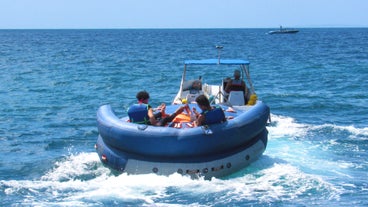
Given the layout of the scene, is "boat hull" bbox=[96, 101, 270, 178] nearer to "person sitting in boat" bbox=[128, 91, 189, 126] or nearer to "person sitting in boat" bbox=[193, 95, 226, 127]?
"person sitting in boat" bbox=[193, 95, 226, 127]

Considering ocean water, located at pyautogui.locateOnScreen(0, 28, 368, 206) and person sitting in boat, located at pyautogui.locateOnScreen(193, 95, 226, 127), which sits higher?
person sitting in boat, located at pyautogui.locateOnScreen(193, 95, 226, 127)

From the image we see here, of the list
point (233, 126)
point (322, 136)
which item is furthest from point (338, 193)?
point (322, 136)

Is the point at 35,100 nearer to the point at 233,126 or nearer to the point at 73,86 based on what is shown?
the point at 73,86

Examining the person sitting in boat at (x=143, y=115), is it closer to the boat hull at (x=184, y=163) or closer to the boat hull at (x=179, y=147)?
the boat hull at (x=179, y=147)

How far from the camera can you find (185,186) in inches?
397

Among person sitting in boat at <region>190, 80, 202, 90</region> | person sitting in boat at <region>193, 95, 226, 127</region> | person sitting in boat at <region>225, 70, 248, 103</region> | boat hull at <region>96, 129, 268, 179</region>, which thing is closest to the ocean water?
boat hull at <region>96, 129, 268, 179</region>

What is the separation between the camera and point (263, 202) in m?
9.50

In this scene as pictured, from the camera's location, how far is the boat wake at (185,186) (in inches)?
378

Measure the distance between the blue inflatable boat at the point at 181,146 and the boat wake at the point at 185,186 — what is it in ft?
0.63

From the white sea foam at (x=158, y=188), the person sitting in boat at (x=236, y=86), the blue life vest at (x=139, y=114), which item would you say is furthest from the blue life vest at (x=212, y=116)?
the person sitting in boat at (x=236, y=86)

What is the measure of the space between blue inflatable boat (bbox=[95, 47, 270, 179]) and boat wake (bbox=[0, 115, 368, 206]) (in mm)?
193

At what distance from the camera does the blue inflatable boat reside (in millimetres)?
10070

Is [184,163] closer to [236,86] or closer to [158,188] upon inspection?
[158,188]

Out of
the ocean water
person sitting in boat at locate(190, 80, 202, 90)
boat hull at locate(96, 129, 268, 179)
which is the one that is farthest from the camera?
person sitting in boat at locate(190, 80, 202, 90)
